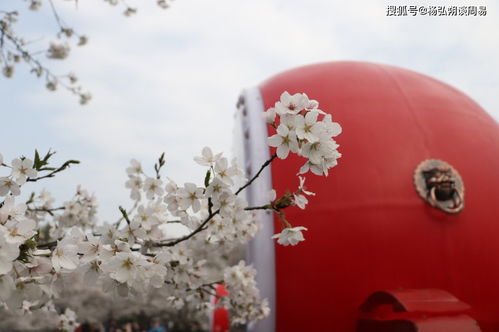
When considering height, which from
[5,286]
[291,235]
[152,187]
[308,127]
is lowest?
[5,286]

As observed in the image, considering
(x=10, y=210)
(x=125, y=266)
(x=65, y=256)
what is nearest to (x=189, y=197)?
(x=125, y=266)

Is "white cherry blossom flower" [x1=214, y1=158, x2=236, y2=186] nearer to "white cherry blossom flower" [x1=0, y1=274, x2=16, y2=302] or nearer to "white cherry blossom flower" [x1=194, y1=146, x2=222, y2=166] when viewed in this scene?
"white cherry blossom flower" [x1=194, y1=146, x2=222, y2=166]

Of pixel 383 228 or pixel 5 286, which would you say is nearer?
pixel 5 286

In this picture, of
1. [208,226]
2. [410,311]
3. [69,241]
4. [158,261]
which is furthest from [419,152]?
[69,241]

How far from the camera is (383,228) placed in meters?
3.81

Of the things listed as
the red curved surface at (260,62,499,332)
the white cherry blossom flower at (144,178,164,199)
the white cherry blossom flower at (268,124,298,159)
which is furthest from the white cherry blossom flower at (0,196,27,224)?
the red curved surface at (260,62,499,332)

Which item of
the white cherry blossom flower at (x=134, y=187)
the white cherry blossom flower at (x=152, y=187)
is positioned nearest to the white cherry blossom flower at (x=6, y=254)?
the white cherry blossom flower at (x=152, y=187)

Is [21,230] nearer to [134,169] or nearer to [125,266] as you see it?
[125,266]

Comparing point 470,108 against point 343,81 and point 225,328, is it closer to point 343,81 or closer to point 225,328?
point 343,81

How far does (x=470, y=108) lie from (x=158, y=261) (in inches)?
170

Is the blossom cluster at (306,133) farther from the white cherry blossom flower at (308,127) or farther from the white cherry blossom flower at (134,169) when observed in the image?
the white cherry blossom flower at (134,169)

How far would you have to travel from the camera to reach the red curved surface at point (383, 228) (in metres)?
3.77

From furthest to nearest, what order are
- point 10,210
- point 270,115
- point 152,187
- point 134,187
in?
point 134,187 < point 152,187 < point 270,115 < point 10,210

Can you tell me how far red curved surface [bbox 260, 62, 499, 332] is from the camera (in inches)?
148
